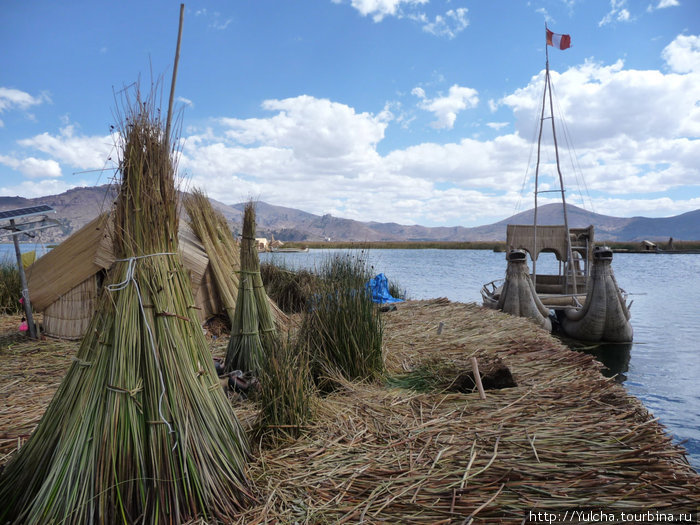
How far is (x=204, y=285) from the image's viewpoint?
6.20 metres

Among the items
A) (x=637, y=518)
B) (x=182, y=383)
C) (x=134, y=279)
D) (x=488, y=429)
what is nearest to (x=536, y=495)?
(x=637, y=518)

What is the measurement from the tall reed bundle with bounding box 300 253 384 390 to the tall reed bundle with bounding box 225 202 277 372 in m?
0.43

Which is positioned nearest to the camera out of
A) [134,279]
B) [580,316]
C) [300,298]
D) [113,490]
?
[113,490]

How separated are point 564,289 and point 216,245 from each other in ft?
36.6

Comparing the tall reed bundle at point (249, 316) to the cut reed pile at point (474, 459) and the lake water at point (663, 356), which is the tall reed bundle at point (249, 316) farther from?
the lake water at point (663, 356)

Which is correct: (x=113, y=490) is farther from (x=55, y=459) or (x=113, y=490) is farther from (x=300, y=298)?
(x=300, y=298)

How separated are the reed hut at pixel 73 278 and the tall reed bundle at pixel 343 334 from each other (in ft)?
8.01

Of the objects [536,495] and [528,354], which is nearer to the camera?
[536,495]

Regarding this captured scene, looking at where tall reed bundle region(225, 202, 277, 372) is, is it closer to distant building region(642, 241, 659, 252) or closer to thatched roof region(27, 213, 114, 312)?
thatched roof region(27, 213, 114, 312)

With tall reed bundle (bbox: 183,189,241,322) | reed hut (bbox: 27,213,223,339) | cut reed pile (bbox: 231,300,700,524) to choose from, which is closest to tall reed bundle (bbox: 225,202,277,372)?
cut reed pile (bbox: 231,300,700,524)

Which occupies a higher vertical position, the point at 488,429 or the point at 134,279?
the point at 134,279

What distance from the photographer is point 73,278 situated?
557cm

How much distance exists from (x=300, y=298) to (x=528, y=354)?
16.5ft

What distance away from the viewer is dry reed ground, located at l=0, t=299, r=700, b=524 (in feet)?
6.21
